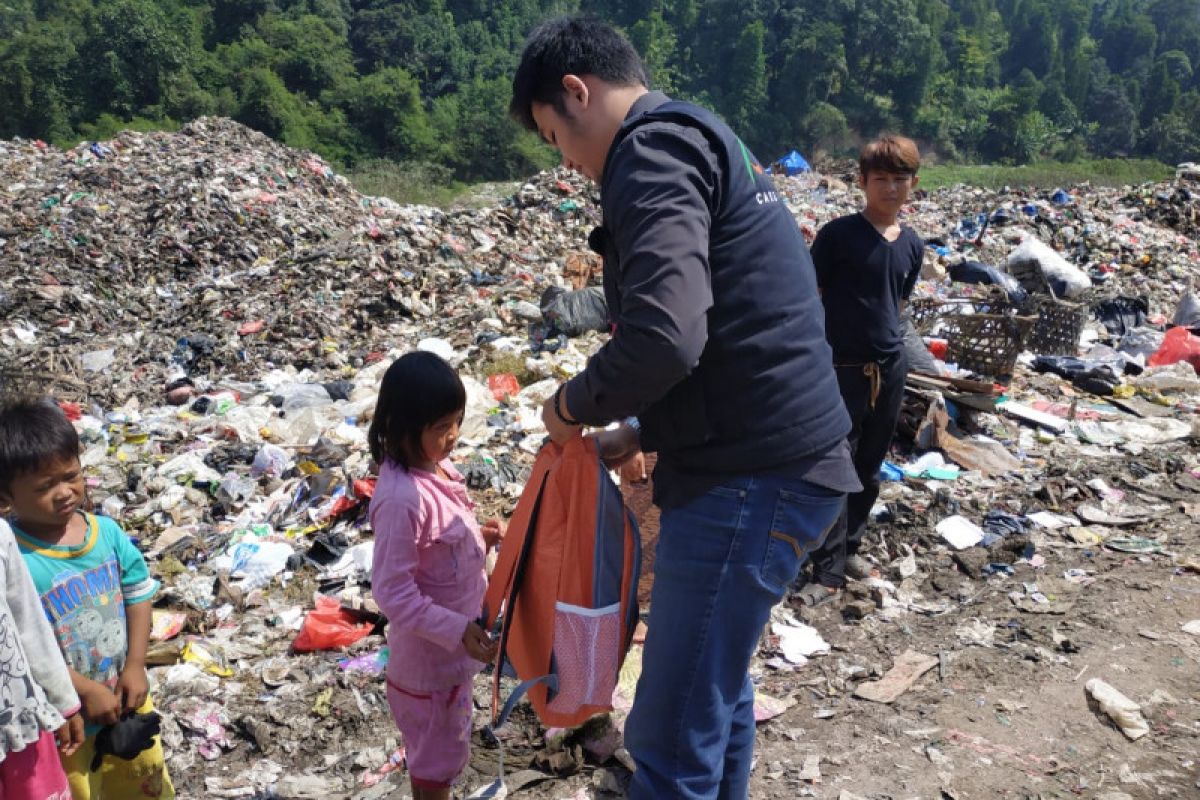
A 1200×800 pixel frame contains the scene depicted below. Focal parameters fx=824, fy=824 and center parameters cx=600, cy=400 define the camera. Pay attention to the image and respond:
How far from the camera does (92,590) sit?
1764 millimetres

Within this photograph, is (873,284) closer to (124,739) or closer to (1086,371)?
(124,739)

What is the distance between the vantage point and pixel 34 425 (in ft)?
5.49

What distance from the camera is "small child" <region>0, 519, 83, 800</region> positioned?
1448 mm

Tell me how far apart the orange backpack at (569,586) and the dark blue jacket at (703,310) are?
0.61 ft

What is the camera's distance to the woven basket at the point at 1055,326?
6.40m

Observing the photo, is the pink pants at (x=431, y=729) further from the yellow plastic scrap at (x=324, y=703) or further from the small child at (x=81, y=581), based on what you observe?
the yellow plastic scrap at (x=324, y=703)

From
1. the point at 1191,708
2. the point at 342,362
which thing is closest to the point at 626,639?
the point at 1191,708

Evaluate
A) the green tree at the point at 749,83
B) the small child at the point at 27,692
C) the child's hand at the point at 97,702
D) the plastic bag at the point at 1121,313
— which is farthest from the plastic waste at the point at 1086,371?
the green tree at the point at 749,83

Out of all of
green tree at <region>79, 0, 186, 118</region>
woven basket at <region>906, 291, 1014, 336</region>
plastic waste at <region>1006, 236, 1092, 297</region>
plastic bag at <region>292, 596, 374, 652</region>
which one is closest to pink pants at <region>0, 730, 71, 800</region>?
plastic bag at <region>292, 596, 374, 652</region>

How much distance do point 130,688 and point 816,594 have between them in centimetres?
246

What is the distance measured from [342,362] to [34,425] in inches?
221

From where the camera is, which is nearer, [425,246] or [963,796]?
[963,796]

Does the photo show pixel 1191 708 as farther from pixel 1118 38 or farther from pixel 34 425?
pixel 1118 38

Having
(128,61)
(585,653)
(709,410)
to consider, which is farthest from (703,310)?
(128,61)
